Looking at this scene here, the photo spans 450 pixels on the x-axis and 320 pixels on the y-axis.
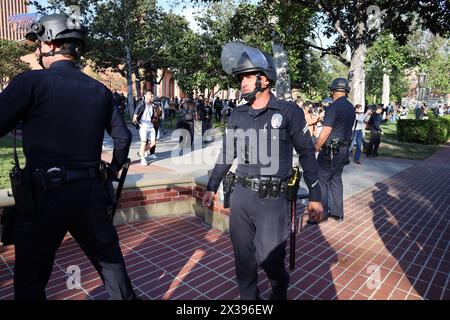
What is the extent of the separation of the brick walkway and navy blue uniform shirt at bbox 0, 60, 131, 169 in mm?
1458

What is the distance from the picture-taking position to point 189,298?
2900mm

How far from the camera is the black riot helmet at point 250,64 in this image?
2.40 meters

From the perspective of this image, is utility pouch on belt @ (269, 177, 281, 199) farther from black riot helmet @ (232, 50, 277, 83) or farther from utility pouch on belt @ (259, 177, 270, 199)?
black riot helmet @ (232, 50, 277, 83)

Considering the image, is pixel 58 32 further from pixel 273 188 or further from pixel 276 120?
pixel 273 188

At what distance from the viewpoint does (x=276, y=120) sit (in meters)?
2.44

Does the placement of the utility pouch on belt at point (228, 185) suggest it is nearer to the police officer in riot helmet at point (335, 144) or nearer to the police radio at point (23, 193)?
the police radio at point (23, 193)

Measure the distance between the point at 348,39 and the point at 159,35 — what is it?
661 inches

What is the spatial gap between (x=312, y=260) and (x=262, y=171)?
5.43ft

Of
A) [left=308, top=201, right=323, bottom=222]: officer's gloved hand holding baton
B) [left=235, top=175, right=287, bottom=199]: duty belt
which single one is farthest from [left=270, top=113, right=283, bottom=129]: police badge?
[left=308, top=201, right=323, bottom=222]: officer's gloved hand holding baton

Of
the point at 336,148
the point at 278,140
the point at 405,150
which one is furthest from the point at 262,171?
the point at 405,150

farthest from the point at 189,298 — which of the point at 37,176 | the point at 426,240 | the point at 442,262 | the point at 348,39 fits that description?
the point at 348,39

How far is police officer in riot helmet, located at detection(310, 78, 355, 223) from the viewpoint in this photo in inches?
180
